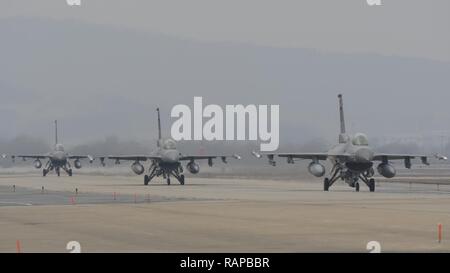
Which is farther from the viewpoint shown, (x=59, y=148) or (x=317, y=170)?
(x=59, y=148)

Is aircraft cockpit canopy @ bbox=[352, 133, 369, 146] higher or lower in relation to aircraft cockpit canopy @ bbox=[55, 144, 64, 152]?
lower

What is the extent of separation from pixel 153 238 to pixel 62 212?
14.0m

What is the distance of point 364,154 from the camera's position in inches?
2547

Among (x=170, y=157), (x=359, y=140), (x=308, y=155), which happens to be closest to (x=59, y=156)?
(x=170, y=157)

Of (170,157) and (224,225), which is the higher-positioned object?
(170,157)

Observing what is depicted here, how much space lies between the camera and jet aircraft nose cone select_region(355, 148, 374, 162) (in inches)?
2544

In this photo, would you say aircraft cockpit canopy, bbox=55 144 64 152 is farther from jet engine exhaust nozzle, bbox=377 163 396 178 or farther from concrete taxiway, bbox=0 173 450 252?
concrete taxiway, bbox=0 173 450 252

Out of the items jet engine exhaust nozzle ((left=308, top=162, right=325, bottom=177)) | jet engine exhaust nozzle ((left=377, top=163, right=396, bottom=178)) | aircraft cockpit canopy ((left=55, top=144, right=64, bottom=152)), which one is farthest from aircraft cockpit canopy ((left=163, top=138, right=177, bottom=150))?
aircraft cockpit canopy ((left=55, top=144, right=64, bottom=152))

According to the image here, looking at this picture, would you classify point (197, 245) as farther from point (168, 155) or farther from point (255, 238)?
point (168, 155)

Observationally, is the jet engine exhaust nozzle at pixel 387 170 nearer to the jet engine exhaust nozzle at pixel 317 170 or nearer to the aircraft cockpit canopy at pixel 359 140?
the aircraft cockpit canopy at pixel 359 140

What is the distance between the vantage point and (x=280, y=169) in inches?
4392

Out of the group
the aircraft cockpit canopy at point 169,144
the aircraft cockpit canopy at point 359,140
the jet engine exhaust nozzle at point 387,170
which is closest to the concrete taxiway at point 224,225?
the aircraft cockpit canopy at point 359,140

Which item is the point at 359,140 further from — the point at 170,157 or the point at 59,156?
the point at 59,156
